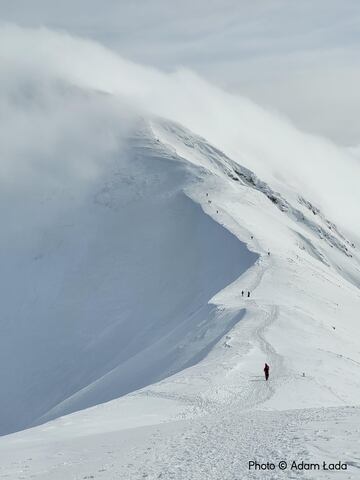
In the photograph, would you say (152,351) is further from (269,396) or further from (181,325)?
(269,396)

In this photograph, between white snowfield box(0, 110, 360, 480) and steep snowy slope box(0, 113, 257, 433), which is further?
steep snowy slope box(0, 113, 257, 433)

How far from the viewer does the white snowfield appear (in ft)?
64.8

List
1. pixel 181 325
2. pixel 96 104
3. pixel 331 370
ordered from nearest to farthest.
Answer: pixel 331 370 < pixel 181 325 < pixel 96 104

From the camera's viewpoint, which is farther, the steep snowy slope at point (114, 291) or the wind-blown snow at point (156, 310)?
the steep snowy slope at point (114, 291)

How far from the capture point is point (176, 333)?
176 ft

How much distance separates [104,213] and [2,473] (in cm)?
7632

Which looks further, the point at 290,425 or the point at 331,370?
the point at 331,370

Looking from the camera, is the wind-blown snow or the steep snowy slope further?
the steep snowy slope

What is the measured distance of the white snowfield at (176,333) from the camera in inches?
778

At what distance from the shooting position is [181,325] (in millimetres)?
56125

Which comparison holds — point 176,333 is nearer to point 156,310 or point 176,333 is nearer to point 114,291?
point 156,310

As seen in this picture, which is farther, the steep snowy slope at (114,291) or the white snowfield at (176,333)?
the steep snowy slope at (114,291)

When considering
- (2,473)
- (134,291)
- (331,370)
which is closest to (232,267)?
(134,291)

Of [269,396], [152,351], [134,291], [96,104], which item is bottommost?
[269,396]
